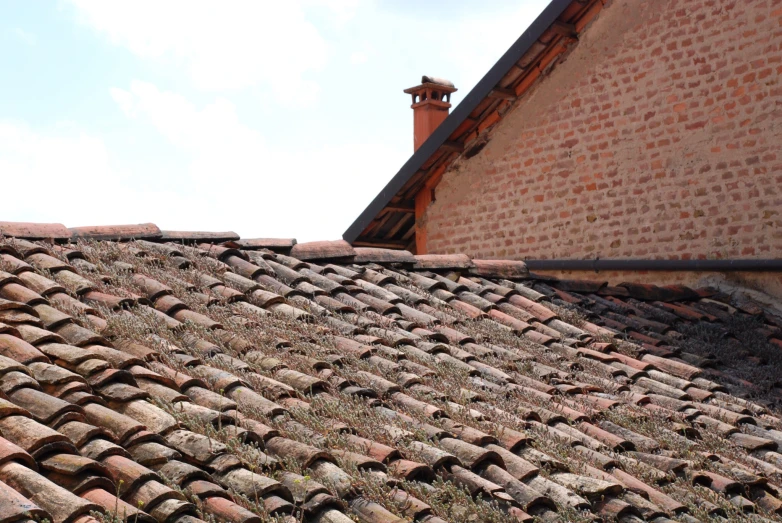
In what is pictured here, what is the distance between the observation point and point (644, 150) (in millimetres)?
11031

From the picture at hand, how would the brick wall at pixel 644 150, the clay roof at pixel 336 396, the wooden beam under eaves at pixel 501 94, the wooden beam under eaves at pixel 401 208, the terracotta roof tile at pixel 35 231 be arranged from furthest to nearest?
the wooden beam under eaves at pixel 401 208 → the wooden beam under eaves at pixel 501 94 → the brick wall at pixel 644 150 → the terracotta roof tile at pixel 35 231 → the clay roof at pixel 336 396

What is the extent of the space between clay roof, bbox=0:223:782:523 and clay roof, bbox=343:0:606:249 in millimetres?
4552

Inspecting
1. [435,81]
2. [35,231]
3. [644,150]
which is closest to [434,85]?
[435,81]

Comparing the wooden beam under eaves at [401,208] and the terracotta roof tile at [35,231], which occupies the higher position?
the wooden beam under eaves at [401,208]

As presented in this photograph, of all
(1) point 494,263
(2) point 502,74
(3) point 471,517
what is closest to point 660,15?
(2) point 502,74

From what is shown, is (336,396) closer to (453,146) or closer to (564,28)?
(564,28)

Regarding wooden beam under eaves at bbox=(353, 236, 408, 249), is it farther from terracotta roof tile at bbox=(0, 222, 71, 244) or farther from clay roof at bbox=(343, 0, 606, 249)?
terracotta roof tile at bbox=(0, 222, 71, 244)

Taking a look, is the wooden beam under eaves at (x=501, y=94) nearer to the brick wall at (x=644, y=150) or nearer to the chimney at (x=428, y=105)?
the brick wall at (x=644, y=150)

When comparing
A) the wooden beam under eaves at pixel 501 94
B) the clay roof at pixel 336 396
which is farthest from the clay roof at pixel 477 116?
the clay roof at pixel 336 396

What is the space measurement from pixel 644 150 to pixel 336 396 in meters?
7.40

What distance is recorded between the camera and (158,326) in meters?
5.06

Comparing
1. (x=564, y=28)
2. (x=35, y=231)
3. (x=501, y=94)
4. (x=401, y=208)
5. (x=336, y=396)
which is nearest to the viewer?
(x=336, y=396)

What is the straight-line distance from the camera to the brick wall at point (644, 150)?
33.4 feet

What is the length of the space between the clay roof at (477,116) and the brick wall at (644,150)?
0.56 ft
